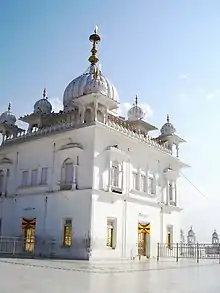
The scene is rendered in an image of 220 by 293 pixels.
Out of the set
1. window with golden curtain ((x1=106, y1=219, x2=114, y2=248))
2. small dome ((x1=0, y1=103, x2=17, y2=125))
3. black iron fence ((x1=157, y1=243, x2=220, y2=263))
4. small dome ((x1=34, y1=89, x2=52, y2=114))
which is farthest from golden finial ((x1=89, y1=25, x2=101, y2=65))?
black iron fence ((x1=157, y1=243, x2=220, y2=263))

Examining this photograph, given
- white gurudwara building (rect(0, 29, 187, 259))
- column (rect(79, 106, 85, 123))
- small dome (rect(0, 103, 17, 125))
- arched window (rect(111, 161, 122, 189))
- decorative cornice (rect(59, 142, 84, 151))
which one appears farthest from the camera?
small dome (rect(0, 103, 17, 125))

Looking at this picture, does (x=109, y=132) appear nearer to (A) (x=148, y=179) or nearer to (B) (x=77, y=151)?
(B) (x=77, y=151)

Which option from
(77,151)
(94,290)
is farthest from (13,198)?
(94,290)

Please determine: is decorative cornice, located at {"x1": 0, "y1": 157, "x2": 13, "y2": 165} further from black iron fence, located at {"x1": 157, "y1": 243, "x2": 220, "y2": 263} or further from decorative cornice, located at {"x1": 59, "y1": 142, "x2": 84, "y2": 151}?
black iron fence, located at {"x1": 157, "y1": 243, "x2": 220, "y2": 263}

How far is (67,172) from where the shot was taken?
20.5 meters

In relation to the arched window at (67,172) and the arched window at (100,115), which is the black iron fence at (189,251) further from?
the arched window at (100,115)

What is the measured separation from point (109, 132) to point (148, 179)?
16.5 feet

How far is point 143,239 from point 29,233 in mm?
7050

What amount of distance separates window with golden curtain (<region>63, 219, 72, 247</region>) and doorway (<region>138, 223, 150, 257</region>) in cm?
484

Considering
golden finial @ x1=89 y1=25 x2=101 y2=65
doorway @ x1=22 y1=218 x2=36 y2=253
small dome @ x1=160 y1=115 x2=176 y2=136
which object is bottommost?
doorway @ x1=22 y1=218 x2=36 y2=253

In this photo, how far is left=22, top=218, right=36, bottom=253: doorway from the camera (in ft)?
69.8

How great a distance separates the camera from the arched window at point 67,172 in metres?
20.2

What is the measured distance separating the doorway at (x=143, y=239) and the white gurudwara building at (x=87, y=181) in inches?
2.4

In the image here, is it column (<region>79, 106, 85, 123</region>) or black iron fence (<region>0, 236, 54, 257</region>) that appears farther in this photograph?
column (<region>79, 106, 85, 123</region>)
